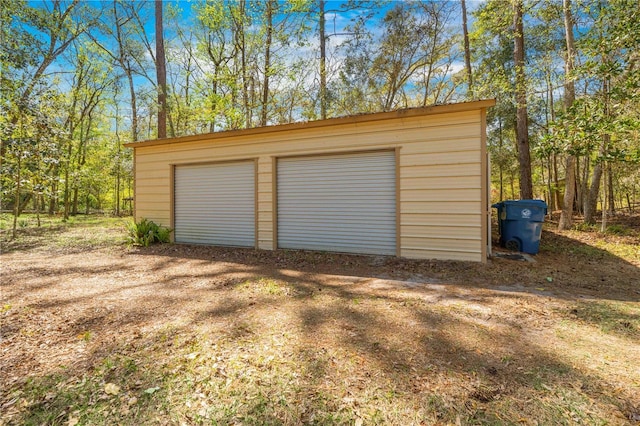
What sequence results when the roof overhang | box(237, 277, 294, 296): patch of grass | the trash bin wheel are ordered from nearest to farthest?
box(237, 277, 294, 296): patch of grass → the roof overhang → the trash bin wheel

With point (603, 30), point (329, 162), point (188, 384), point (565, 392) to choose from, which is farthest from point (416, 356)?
point (603, 30)

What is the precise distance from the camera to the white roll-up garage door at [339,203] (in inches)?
212

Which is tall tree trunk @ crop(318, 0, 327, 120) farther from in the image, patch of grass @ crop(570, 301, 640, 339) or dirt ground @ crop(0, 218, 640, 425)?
patch of grass @ crop(570, 301, 640, 339)

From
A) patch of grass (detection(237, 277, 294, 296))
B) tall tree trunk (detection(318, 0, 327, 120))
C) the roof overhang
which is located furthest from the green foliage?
tall tree trunk (detection(318, 0, 327, 120))

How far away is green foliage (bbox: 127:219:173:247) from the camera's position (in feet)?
22.0

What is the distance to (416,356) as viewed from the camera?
6.48 ft

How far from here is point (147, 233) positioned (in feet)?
22.6

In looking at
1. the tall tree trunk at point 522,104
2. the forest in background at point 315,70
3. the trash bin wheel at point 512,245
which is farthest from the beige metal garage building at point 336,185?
the tall tree trunk at point 522,104

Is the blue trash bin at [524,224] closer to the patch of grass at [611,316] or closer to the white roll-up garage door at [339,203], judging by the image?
the white roll-up garage door at [339,203]

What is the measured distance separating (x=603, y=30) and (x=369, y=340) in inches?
306

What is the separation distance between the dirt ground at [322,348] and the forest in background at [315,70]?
4.00 m

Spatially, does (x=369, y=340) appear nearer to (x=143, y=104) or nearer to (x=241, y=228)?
(x=241, y=228)

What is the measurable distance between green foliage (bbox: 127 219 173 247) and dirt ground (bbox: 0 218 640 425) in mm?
2480

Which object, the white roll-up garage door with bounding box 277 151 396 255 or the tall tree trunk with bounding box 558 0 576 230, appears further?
the tall tree trunk with bounding box 558 0 576 230
